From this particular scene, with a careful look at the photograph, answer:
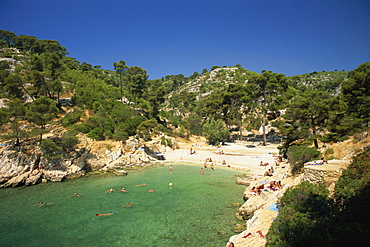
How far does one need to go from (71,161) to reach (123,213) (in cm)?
1659

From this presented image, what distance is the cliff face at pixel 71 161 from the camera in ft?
76.5

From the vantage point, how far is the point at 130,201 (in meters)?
17.5

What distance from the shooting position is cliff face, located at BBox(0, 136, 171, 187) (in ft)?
76.5

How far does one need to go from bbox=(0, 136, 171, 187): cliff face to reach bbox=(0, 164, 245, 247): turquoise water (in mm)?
1890

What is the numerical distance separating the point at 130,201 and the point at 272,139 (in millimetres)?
38323

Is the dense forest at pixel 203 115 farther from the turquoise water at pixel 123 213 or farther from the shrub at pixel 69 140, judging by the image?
the turquoise water at pixel 123 213

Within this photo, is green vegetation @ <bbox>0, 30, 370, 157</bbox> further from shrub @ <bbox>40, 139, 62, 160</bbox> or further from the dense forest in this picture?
shrub @ <bbox>40, 139, 62, 160</bbox>

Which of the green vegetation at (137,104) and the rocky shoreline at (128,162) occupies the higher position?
the green vegetation at (137,104)

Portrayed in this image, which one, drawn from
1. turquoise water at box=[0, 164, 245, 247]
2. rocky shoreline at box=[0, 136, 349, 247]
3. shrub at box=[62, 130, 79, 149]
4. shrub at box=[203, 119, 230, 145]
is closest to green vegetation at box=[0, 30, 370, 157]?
shrub at box=[203, 119, 230, 145]

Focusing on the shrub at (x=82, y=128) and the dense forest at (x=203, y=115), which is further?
the shrub at (x=82, y=128)

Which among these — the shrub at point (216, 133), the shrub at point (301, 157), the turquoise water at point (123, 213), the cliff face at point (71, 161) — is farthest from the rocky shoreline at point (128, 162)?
the shrub at point (216, 133)

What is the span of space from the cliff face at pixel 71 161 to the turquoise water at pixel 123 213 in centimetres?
189

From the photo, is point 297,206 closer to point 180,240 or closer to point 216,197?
point 180,240

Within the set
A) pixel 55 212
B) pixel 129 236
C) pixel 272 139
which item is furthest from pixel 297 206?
pixel 272 139
